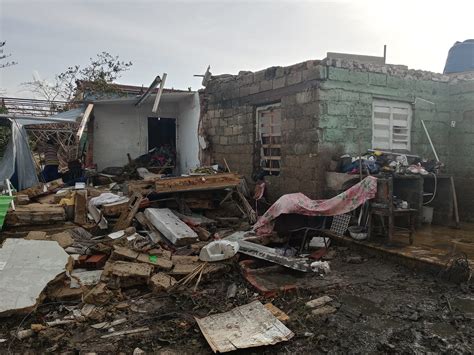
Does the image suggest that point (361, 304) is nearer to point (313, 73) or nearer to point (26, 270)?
point (26, 270)

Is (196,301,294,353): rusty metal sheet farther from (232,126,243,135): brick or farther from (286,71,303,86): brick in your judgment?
(232,126,243,135): brick

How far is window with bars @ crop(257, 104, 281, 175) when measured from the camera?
8281mm

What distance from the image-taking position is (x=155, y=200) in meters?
7.59

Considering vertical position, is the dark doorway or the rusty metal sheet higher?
the dark doorway

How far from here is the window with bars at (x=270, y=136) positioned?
8.28m

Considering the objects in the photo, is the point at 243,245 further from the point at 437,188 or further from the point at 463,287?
the point at 437,188

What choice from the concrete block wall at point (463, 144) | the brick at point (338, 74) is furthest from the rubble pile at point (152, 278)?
the concrete block wall at point (463, 144)

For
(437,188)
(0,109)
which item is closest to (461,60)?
(437,188)

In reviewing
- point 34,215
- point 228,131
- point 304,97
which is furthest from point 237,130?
point 34,215

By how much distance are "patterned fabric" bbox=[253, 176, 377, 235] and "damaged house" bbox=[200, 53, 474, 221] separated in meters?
1.03

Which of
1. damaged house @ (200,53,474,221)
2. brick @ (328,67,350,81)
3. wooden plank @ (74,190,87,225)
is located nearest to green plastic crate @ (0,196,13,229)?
wooden plank @ (74,190,87,225)

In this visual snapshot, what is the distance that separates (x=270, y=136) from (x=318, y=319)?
211 inches

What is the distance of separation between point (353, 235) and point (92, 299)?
4105mm

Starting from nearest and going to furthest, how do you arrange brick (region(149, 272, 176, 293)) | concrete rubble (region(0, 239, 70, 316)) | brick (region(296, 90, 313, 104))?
1. concrete rubble (region(0, 239, 70, 316))
2. brick (region(149, 272, 176, 293))
3. brick (region(296, 90, 313, 104))
